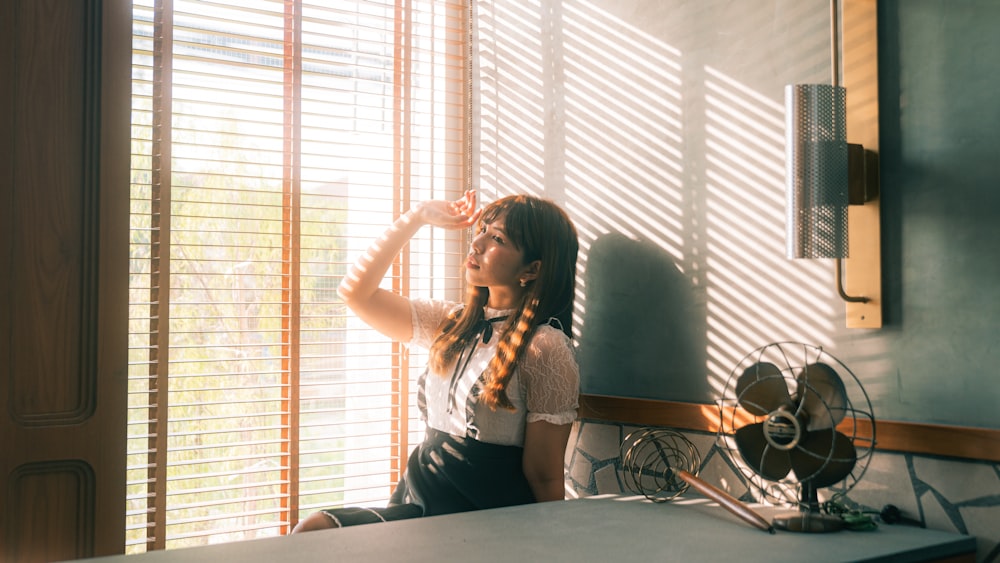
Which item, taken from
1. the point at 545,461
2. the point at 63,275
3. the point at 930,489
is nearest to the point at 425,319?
the point at 545,461

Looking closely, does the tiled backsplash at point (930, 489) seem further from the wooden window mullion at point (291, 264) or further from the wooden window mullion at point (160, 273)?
the wooden window mullion at point (160, 273)

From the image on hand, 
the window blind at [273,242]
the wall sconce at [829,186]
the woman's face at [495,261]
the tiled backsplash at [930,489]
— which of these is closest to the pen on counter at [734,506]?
the tiled backsplash at [930,489]

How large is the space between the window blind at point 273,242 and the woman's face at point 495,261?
52cm

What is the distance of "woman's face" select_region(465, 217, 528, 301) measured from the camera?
2508mm

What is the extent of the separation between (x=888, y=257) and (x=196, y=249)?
1.99m

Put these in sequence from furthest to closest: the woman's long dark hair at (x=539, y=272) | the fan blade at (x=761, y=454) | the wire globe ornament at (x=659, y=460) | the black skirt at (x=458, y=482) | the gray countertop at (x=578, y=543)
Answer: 1. the woman's long dark hair at (x=539, y=272)
2. the black skirt at (x=458, y=482)
3. the wire globe ornament at (x=659, y=460)
4. the fan blade at (x=761, y=454)
5. the gray countertop at (x=578, y=543)

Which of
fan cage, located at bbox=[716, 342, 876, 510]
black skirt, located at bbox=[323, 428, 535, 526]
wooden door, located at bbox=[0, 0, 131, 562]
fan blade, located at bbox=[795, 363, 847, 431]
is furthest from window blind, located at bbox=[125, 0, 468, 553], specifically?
fan blade, located at bbox=[795, 363, 847, 431]

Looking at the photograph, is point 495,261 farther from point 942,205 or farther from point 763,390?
point 942,205

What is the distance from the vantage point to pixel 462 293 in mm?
3137

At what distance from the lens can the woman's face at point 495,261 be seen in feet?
8.23

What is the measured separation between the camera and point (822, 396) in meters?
1.78

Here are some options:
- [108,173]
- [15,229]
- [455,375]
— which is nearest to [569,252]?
[455,375]

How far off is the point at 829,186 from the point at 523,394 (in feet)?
3.32

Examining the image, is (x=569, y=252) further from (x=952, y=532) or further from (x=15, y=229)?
(x=15, y=229)
